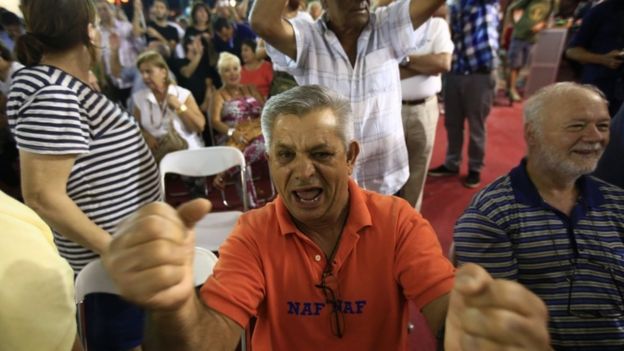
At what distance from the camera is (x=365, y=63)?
182 cm

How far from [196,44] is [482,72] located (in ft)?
11.0

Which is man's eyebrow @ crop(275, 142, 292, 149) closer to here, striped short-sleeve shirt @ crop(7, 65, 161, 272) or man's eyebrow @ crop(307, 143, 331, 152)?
man's eyebrow @ crop(307, 143, 331, 152)

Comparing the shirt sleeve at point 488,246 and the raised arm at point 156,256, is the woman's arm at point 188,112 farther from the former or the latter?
the raised arm at point 156,256

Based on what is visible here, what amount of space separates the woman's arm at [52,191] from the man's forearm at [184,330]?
0.59m

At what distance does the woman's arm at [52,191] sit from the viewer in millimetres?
1223

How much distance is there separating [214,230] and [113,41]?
3.26 metres

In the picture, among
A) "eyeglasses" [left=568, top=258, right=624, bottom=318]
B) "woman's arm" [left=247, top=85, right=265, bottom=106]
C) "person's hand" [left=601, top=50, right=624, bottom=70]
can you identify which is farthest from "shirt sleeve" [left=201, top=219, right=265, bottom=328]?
"woman's arm" [left=247, top=85, right=265, bottom=106]

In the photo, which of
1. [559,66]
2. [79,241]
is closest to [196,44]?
[79,241]

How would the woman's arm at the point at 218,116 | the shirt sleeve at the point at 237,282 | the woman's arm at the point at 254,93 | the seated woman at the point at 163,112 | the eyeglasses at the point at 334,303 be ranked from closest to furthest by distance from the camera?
the shirt sleeve at the point at 237,282, the eyeglasses at the point at 334,303, the seated woman at the point at 163,112, the woman's arm at the point at 218,116, the woman's arm at the point at 254,93

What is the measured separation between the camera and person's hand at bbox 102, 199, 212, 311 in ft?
2.25

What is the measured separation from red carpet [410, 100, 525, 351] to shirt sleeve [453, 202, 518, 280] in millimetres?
958

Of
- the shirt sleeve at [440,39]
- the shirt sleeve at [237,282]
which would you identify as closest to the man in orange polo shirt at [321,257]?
the shirt sleeve at [237,282]

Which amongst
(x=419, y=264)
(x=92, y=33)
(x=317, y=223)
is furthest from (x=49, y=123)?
(x=419, y=264)

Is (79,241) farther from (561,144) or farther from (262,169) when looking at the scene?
(262,169)
